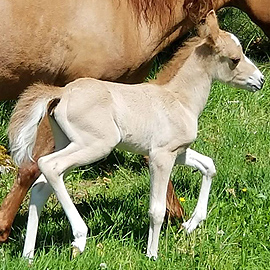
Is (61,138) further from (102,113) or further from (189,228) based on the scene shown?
(189,228)

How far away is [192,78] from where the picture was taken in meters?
3.13

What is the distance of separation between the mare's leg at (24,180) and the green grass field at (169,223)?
0.09 m

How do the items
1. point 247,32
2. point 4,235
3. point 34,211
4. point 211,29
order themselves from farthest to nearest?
point 247,32 < point 4,235 < point 34,211 < point 211,29

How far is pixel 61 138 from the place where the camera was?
3.05m

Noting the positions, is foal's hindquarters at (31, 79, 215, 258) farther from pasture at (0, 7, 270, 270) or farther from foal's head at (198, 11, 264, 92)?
foal's head at (198, 11, 264, 92)

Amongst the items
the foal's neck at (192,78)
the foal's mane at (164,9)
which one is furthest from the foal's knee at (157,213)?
the foal's mane at (164,9)

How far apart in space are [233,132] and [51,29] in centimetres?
184

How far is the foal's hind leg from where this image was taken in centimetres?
288

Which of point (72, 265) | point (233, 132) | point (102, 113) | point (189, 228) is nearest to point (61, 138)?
point (102, 113)

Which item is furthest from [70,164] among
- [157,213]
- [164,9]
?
[164,9]

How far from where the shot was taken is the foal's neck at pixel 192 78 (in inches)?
123

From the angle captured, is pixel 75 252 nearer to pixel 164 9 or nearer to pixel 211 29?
pixel 211 29

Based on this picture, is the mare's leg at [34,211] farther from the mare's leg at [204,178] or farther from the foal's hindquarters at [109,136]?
the mare's leg at [204,178]

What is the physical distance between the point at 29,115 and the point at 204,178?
91 cm
